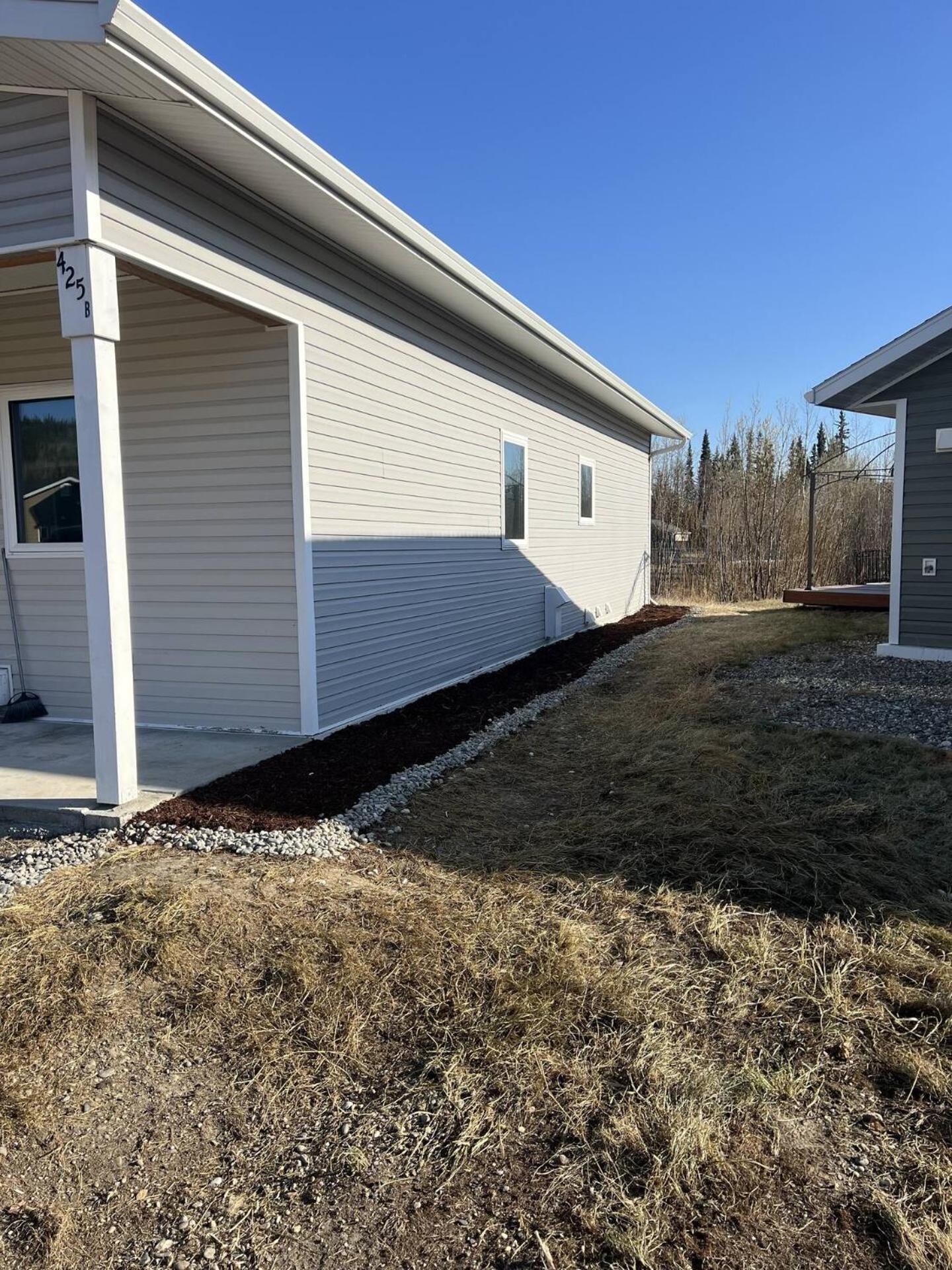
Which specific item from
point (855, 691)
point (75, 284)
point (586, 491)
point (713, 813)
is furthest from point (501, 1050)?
point (586, 491)

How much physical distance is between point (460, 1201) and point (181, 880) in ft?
6.28

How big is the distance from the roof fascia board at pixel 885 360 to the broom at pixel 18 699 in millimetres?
7623

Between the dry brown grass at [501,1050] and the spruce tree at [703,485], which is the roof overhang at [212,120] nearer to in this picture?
the dry brown grass at [501,1050]

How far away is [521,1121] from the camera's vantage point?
197 centimetres

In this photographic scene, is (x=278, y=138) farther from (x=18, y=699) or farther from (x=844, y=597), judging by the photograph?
(x=844, y=597)

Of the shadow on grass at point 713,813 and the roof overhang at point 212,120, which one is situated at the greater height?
the roof overhang at point 212,120

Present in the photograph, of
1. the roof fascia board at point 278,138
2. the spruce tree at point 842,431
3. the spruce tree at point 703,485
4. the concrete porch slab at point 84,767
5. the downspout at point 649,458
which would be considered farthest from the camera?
the spruce tree at point 842,431

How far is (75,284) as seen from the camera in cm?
353

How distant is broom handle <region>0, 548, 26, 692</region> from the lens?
5.84 m

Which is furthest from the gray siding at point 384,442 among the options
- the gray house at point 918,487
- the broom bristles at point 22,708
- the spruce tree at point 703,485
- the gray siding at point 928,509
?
the spruce tree at point 703,485

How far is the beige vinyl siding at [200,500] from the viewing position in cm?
513

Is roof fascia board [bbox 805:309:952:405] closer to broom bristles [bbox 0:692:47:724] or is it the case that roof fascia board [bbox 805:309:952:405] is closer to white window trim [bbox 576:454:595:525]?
white window trim [bbox 576:454:595:525]

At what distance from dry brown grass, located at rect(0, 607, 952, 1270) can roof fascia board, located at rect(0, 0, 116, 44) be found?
3247 mm

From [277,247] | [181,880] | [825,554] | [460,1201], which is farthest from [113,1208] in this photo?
[825,554]
